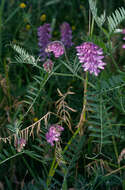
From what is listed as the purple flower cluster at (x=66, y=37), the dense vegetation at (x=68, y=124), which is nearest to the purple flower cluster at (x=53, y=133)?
the dense vegetation at (x=68, y=124)

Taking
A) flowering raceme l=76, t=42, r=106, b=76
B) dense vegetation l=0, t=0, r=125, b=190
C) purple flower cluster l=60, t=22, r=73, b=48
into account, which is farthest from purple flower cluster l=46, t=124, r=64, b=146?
purple flower cluster l=60, t=22, r=73, b=48

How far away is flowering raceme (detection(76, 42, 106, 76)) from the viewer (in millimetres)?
1053

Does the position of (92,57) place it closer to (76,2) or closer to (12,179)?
(12,179)

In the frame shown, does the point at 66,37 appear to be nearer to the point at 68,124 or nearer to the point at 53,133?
the point at 68,124

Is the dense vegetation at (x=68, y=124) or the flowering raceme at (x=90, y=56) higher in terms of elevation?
the flowering raceme at (x=90, y=56)

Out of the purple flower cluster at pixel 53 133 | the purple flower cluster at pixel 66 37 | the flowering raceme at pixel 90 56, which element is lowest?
the purple flower cluster at pixel 53 133

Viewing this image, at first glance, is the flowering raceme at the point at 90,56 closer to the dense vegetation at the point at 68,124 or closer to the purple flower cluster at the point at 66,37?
the dense vegetation at the point at 68,124

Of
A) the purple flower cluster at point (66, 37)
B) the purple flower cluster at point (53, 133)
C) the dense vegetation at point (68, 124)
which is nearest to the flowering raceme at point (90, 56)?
the dense vegetation at point (68, 124)

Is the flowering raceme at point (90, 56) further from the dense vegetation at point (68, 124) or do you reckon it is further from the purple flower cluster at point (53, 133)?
the purple flower cluster at point (53, 133)

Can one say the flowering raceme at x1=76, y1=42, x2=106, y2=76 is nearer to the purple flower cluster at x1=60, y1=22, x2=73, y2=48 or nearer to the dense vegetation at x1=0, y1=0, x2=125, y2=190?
the dense vegetation at x1=0, y1=0, x2=125, y2=190

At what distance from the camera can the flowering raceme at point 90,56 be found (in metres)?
1.05

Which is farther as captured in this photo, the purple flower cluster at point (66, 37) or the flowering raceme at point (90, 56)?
the purple flower cluster at point (66, 37)

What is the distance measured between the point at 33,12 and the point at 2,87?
2.65 feet

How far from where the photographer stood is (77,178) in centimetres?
113
